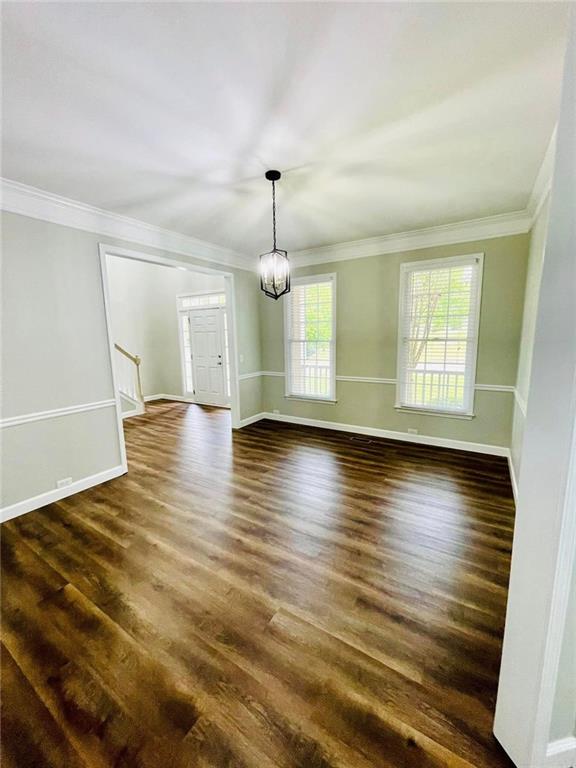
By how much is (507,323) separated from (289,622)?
12.4 feet

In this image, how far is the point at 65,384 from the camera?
9.83 feet

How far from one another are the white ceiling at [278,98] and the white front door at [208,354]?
3.80 meters

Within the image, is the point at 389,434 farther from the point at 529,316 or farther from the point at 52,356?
the point at 52,356

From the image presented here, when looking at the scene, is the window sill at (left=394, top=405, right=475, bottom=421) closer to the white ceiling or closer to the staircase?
the white ceiling

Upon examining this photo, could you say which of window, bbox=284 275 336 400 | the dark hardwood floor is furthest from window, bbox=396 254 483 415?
the dark hardwood floor

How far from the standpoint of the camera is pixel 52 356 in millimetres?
2879

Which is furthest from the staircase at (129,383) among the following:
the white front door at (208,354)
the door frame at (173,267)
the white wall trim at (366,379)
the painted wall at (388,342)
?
the white wall trim at (366,379)

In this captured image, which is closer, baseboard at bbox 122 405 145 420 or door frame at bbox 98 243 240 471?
door frame at bbox 98 243 240 471

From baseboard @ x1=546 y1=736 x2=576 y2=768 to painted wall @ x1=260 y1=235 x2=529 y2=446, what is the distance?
10.6 feet

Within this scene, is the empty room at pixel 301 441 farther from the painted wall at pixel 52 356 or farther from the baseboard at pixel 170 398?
the baseboard at pixel 170 398

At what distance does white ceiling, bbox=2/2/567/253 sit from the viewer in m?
1.25

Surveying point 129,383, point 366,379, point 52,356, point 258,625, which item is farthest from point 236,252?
point 258,625

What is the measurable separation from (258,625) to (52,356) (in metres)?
2.86

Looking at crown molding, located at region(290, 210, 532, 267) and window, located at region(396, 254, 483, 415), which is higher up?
crown molding, located at region(290, 210, 532, 267)
